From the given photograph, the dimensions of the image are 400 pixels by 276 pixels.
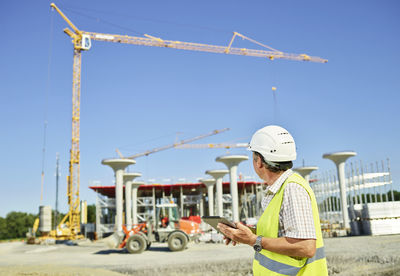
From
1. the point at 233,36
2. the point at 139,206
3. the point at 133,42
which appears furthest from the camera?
the point at 233,36

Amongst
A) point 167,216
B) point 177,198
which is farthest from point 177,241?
point 177,198

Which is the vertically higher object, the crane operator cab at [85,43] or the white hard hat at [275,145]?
the crane operator cab at [85,43]

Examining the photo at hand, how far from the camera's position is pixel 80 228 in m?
44.4

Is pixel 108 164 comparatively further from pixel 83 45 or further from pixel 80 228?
pixel 83 45

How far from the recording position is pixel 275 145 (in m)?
→ 2.25

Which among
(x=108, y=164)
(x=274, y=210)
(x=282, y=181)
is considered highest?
(x=108, y=164)

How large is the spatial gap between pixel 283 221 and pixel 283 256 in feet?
0.66

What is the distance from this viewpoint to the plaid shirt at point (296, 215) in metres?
1.92

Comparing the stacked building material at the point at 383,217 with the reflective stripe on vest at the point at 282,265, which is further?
the stacked building material at the point at 383,217

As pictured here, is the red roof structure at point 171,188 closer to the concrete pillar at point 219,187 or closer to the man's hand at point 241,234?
the concrete pillar at point 219,187

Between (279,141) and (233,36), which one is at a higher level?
(233,36)

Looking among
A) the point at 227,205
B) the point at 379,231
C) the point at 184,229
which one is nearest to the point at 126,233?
the point at 184,229

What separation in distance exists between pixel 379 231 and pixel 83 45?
47.3 meters

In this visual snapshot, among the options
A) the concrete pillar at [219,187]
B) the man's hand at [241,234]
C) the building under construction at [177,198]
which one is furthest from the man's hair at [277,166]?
the building under construction at [177,198]
